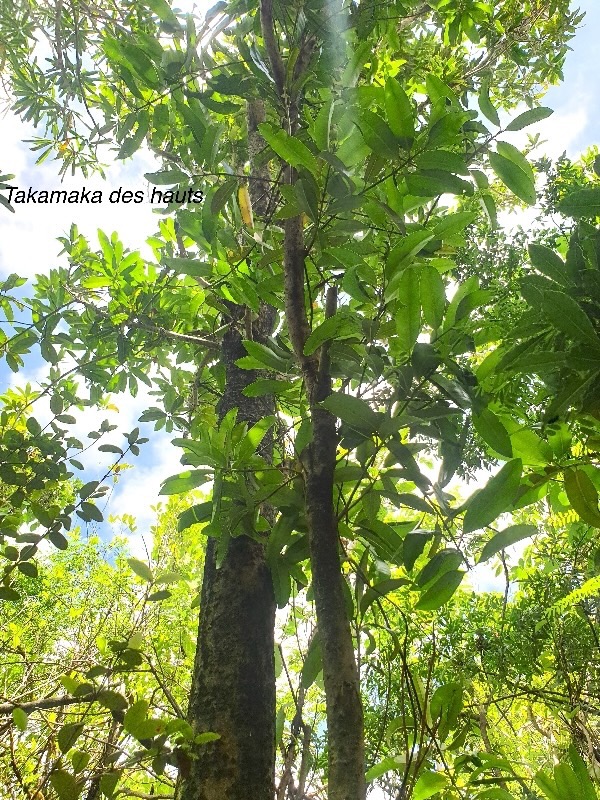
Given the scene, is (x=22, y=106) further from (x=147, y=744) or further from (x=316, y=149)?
(x=147, y=744)

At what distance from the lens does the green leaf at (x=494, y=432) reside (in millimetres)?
817

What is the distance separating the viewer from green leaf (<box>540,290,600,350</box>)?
0.73 metres

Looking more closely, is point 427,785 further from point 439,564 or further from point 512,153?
point 512,153

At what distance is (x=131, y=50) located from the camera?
4.13 feet

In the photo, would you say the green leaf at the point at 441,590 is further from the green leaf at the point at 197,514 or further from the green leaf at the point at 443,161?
the green leaf at the point at 443,161

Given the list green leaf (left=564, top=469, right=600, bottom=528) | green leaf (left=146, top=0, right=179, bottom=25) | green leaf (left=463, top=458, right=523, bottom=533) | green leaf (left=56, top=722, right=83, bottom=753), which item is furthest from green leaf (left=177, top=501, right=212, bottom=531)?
green leaf (left=146, top=0, right=179, bottom=25)

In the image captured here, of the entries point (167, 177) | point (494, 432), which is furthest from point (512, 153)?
point (167, 177)

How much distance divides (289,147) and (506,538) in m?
0.74

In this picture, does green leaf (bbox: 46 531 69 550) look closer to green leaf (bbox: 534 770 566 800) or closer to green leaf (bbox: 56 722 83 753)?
green leaf (bbox: 56 722 83 753)

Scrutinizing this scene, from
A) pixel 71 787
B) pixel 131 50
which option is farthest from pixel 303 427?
pixel 131 50

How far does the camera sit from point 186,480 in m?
1.12

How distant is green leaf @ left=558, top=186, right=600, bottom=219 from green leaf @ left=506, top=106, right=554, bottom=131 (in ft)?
0.70

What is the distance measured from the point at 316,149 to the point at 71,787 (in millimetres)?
1081

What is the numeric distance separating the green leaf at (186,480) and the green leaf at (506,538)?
56 cm
